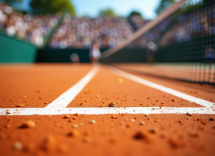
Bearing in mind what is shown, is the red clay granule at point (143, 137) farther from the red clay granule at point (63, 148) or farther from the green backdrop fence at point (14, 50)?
the green backdrop fence at point (14, 50)

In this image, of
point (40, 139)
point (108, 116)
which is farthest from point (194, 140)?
point (40, 139)

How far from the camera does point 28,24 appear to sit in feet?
73.4

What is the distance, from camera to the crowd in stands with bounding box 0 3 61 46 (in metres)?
16.9

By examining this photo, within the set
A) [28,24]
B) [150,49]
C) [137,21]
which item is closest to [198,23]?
[150,49]

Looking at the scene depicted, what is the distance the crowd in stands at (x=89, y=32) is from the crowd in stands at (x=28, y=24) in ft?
5.53

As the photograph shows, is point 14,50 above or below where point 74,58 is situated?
above

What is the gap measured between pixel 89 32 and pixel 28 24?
31.6 feet

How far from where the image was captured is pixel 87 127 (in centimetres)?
113

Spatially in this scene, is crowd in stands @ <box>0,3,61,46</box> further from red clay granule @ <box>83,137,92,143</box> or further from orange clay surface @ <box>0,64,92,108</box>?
red clay granule @ <box>83,137,92,143</box>

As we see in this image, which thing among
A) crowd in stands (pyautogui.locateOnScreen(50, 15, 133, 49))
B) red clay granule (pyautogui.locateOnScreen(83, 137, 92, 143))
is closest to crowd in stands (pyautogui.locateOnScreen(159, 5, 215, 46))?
red clay granule (pyautogui.locateOnScreen(83, 137, 92, 143))

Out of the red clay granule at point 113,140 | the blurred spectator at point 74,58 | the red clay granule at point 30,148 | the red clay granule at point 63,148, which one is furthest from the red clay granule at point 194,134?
the blurred spectator at point 74,58

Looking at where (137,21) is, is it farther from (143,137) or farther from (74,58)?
(143,137)

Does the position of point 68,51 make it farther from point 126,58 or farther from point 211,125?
point 211,125

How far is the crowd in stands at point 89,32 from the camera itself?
22.3 m
